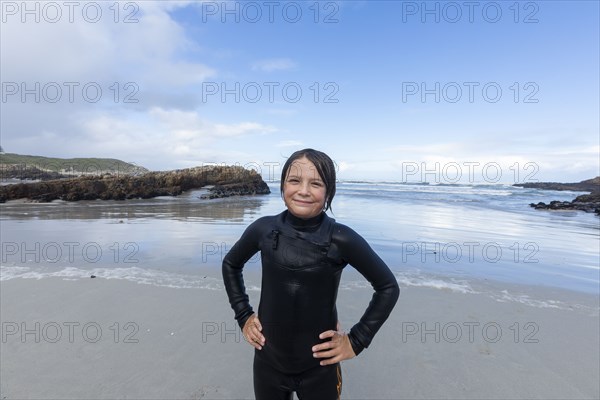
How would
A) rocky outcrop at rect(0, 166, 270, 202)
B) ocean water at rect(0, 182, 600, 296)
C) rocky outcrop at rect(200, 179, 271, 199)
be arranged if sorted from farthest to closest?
rocky outcrop at rect(200, 179, 271, 199) → rocky outcrop at rect(0, 166, 270, 202) → ocean water at rect(0, 182, 600, 296)

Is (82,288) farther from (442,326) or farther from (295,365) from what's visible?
(442,326)

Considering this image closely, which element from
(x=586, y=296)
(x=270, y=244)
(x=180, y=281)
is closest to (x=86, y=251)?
(x=180, y=281)

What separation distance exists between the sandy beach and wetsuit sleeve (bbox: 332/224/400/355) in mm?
1407

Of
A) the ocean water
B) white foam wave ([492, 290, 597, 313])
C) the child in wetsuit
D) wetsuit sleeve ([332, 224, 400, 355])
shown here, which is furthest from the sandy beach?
wetsuit sleeve ([332, 224, 400, 355])

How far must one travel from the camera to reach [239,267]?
245 cm

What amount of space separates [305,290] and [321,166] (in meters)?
0.83

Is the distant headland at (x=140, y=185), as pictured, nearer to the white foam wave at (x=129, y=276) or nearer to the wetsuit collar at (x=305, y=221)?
the white foam wave at (x=129, y=276)

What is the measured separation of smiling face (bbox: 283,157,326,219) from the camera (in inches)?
81.2

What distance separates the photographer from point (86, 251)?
24.3ft

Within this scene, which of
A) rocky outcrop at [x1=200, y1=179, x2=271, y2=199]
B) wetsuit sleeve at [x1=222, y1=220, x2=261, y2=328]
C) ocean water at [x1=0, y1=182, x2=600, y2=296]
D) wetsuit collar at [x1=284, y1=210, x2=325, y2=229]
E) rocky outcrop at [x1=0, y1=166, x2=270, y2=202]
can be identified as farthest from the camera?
rocky outcrop at [x1=200, y1=179, x2=271, y2=199]

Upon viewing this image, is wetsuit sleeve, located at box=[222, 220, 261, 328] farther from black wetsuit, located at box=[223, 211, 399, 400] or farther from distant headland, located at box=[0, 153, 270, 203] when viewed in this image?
distant headland, located at box=[0, 153, 270, 203]

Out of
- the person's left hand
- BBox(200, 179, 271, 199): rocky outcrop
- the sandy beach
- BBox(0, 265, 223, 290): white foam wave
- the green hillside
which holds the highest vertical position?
the green hillside

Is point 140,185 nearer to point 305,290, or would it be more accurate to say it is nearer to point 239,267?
point 239,267

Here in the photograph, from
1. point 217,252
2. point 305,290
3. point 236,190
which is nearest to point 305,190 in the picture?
point 305,290
